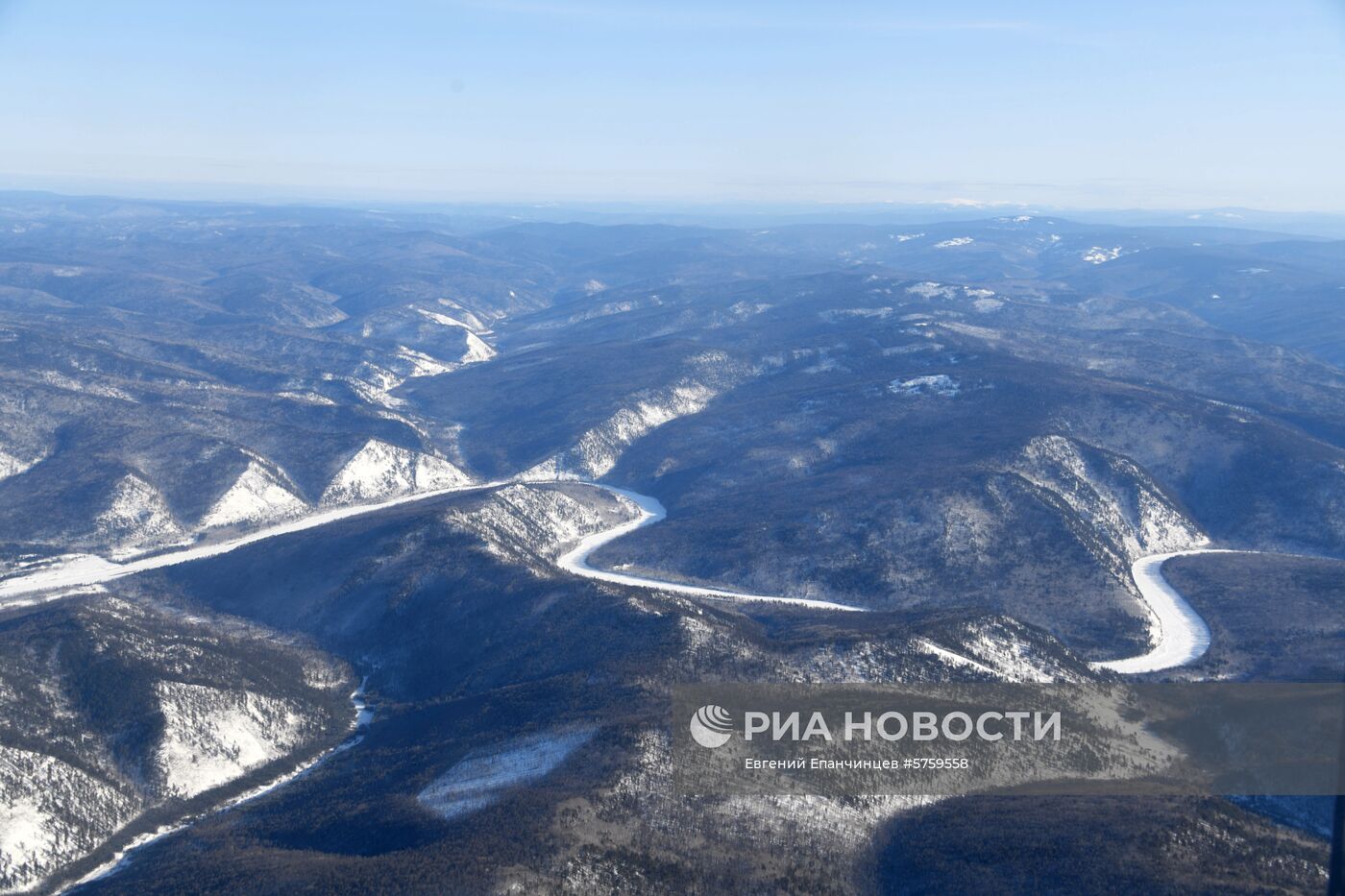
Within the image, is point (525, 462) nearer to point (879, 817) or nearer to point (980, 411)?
point (980, 411)

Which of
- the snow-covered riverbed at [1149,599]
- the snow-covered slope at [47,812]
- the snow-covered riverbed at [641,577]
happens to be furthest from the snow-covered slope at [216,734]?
the snow-covered riverbed at [641,577]

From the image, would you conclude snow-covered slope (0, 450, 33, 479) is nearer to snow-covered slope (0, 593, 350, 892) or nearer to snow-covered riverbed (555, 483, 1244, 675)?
snow-covered slope (0, 593, 350, 892)

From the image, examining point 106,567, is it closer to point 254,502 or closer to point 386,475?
point 254,502

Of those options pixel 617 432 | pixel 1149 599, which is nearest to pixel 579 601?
pixel 1149 599

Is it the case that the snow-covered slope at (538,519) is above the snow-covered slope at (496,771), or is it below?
below

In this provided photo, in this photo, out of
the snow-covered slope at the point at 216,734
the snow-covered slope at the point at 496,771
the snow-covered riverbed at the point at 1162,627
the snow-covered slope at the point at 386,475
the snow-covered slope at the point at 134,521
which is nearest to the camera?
the snow-covered slope at the point at 496,771

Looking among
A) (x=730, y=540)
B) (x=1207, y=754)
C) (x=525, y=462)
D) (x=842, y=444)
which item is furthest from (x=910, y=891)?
(x=525, y=462)

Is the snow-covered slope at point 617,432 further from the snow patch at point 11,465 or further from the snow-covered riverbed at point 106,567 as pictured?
the snow patch at point 11,465

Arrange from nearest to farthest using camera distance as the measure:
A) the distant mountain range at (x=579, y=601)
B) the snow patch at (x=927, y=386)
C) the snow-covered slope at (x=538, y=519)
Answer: the distant mountain range at (x=579, y=601) → the snow-covered slope at (x=538, y=519) → the snow patch at (x=927, y=386)
